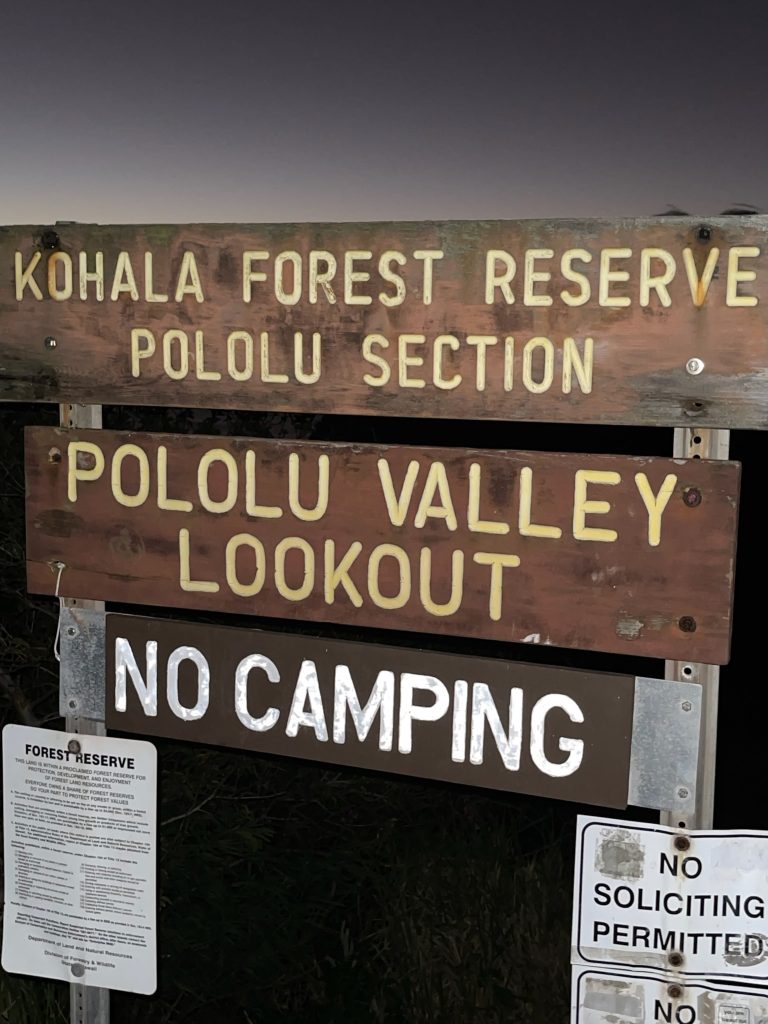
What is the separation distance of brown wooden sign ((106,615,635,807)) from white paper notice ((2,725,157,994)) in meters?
0.17

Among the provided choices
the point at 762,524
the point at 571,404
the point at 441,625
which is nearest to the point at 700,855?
the point at 441,625

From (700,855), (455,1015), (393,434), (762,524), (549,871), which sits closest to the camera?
(700,855)

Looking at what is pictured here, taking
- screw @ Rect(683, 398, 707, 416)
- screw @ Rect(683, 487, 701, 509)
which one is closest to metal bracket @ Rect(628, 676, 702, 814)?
screw @ Rect(683, 487, 701, 509)

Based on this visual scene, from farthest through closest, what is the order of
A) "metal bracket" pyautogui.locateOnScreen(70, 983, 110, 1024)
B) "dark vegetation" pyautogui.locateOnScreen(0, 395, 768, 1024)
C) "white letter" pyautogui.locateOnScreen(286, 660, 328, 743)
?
"dark vegetation" pyautogui.locateOnScreen(0, 395, 768, 1024) < "metal bracket" pyautogui.locateOnScreen(70, 983, 110, 1024) < "white letter" pyautogui.locateOnScreen(286, 660, 328, 743)

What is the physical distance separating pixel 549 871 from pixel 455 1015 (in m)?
1.06

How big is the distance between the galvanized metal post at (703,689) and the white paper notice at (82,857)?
46.9 inches

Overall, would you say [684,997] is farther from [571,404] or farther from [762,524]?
[762,524]

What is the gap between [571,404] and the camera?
221cm

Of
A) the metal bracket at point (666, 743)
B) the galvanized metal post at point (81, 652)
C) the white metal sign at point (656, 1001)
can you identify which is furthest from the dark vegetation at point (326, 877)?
the metal bracket at point (666, 743)

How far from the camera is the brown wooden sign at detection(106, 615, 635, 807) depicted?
7.27ft

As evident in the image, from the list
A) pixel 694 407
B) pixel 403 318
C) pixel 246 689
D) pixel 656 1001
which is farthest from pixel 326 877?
pixel 694 407

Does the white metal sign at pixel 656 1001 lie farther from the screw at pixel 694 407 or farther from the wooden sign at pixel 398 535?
the screw at pixel 694 407

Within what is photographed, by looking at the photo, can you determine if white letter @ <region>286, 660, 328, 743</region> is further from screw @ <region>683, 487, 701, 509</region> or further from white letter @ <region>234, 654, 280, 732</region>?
screw @ <region>683, 487, 701, 509</region>

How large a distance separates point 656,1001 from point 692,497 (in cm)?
99
